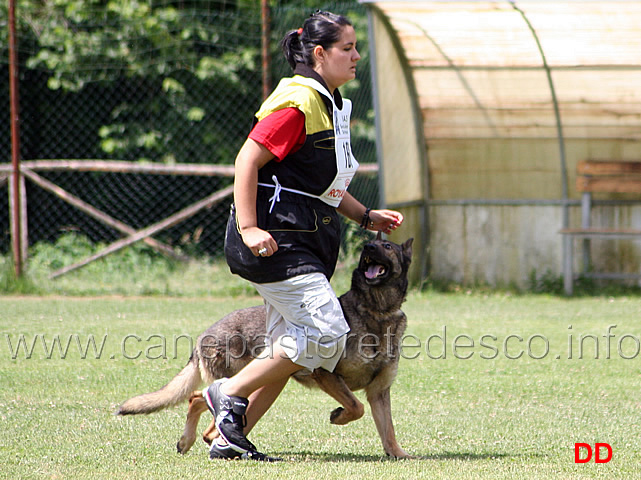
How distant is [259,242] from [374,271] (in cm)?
83

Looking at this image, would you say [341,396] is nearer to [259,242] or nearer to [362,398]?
[259,242]

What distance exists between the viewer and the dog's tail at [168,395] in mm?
4090

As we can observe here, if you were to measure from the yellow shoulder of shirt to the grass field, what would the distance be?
1.45 m

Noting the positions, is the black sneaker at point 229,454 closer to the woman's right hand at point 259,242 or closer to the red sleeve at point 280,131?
the woman's right hand at point 259,242

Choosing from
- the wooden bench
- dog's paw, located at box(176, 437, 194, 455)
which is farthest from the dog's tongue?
the wooden bench

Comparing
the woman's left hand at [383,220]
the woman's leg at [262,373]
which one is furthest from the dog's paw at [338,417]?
the woman's left hand at [383,220]

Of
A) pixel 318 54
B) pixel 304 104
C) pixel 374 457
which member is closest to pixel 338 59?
pixel 318 54

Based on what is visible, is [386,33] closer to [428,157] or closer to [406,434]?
[428,157]

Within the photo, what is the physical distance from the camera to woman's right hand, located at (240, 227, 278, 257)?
353 centimetres

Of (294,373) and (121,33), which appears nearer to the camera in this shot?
(294,373)

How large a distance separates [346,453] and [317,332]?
0.85 metres

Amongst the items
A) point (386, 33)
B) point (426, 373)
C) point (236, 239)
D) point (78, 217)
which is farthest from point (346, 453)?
point (78, 217)

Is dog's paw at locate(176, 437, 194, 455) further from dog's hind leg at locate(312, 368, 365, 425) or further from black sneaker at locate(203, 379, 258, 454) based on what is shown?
dog's hind leg at locate(312, 368, 365, 425)

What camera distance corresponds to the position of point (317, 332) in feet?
12.2
